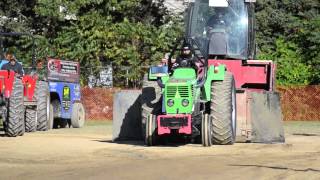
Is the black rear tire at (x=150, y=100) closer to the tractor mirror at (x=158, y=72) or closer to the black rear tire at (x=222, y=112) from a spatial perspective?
the tractor mirror at (x=158, y=72)

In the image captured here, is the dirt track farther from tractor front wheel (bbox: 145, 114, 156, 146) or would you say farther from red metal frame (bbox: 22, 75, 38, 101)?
red metal frame (bbox: 22, 75, 38, 101)

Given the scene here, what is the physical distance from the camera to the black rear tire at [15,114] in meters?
17.3

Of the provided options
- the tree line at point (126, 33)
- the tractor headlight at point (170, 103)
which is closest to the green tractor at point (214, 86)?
the tractor headlight at point (170, 103)

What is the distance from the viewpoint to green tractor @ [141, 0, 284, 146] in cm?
1348

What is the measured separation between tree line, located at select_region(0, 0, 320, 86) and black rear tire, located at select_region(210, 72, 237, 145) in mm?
20245

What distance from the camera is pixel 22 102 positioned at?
58.6 ft

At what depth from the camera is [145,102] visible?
1438 cm

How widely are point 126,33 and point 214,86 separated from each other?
21464 mm

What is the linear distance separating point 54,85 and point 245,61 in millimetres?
9237

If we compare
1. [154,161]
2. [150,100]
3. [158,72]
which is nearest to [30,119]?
[150,100]

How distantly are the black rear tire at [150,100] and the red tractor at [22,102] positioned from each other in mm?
4447

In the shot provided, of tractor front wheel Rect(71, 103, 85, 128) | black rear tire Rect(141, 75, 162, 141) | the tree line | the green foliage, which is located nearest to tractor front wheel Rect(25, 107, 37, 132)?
tractor front wheel Rect(71, 103, 85, 128)

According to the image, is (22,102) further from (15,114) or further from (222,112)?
(222,112)

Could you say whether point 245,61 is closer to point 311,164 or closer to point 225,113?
point 225,113
